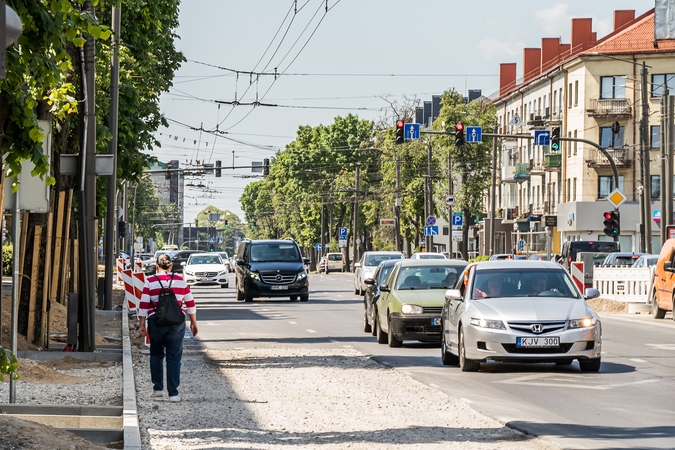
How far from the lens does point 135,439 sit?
32.5 ft

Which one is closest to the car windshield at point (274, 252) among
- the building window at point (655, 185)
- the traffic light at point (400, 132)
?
the traffic light at point (400, 132)

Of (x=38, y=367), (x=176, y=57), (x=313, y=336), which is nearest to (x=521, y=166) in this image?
(x=176, y=57)

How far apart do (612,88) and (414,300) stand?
6393cm

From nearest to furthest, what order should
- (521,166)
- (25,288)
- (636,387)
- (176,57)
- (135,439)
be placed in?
(135,439)
(636,387)
(25,288)
(176,57)
(521,166)

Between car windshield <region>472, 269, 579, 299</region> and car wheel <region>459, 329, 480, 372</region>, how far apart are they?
704 mm

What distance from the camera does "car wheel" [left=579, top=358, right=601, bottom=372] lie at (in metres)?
16.9

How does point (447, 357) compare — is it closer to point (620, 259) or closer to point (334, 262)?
point (620, 259)

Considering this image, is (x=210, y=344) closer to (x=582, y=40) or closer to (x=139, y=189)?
(x=582, y=40)

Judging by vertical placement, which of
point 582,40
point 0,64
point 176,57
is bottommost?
point 0,64

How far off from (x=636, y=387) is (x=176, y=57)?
90.0 ft

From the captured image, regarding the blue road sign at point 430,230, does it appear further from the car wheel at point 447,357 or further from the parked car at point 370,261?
the car wheel at point 447,357

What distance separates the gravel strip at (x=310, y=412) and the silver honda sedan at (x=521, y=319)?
112 centimetres

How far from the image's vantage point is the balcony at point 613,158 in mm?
81812

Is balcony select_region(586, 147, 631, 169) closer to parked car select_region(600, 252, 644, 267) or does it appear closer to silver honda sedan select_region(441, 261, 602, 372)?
parked car select_region(600, 252, 644, 267)
